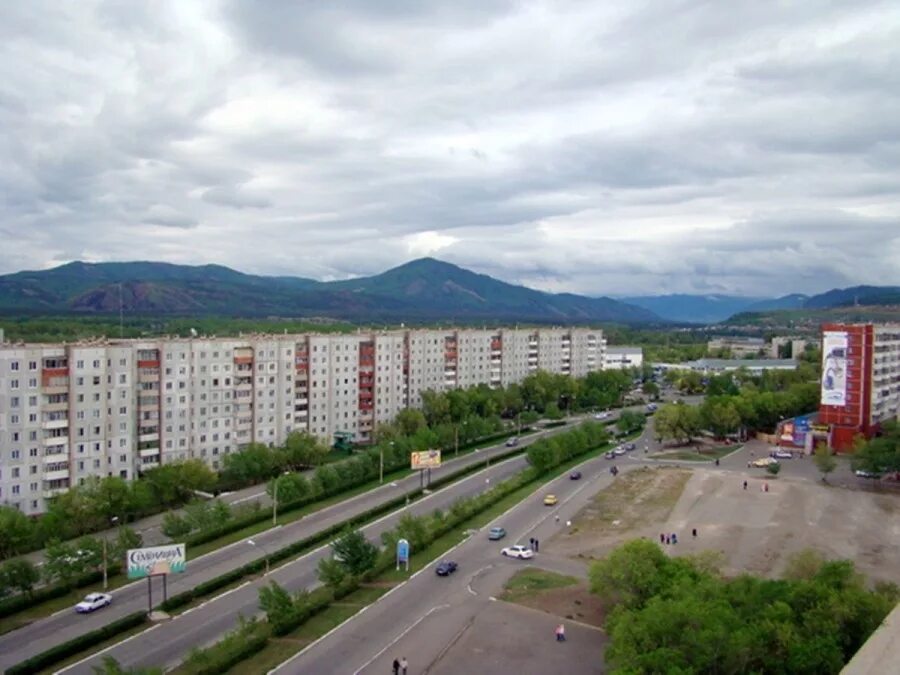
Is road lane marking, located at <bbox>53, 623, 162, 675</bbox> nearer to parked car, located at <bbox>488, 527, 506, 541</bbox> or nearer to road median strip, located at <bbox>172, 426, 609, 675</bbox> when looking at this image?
road median strip, located at <bbox>172, 426, 609, 675</bbox>

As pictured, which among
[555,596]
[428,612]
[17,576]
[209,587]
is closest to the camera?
[428,612]

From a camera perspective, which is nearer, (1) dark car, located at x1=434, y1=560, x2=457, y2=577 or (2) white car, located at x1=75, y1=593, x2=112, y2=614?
(2) white car, located at x1=75, y1=593, x2=112, y2=614

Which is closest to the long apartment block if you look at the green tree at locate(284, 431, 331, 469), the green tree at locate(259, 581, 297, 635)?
the green tree at locate(284, 431, 331, 469)

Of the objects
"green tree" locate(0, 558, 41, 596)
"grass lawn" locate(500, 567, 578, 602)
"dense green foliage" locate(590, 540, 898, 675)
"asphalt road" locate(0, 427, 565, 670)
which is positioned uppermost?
"dense green foliage" locate(590, 540, 898, 675)

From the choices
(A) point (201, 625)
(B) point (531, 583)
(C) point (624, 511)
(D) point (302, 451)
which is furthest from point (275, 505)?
(C) point (624, 511)

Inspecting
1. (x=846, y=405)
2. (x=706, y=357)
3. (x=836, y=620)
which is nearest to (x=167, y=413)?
(x=836, y=620)

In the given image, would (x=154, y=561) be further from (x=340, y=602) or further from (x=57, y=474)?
(x=57, y=474)

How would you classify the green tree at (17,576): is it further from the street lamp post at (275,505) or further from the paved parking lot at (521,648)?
the paved parking lot at (521,648)
